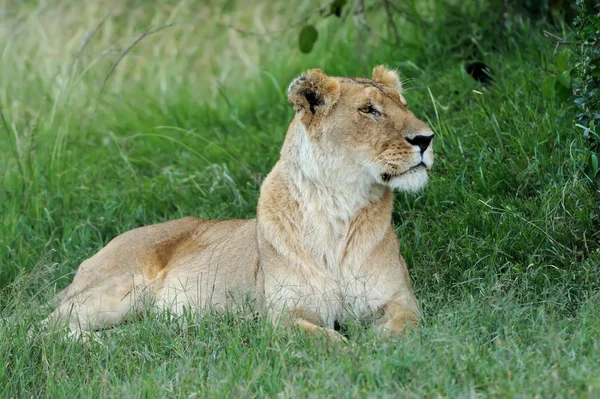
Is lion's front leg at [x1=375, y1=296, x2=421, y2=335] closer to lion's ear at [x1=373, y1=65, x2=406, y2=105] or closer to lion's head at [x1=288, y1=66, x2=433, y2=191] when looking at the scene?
lion's head at [x1=288, y1=66, x2=433, y2=191]

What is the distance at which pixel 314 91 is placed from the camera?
4734 millimetres

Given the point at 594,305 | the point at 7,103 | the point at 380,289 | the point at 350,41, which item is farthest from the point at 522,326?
the point at 7,103

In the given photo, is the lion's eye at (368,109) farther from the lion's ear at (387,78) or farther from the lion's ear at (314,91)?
the lion's ear at (387,78)

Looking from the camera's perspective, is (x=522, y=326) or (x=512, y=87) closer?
(x=522, y=326)

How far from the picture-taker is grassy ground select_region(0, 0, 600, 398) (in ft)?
12.5

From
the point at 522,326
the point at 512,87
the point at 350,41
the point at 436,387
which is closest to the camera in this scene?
the point at 436,387

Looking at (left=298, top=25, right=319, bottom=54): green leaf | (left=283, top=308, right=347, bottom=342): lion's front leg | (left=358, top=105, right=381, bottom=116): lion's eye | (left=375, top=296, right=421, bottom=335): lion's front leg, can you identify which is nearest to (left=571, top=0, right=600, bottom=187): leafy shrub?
(left=358, top=105, right=381, bottom=116): lion's eye

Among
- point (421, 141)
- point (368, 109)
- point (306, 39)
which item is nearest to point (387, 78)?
point (368, 109)

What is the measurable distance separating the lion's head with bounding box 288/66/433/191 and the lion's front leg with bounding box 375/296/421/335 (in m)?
0.48

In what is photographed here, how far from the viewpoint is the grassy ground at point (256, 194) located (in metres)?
3.81

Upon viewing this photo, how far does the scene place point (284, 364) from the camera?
385cm

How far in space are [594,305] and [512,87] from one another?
240 cm

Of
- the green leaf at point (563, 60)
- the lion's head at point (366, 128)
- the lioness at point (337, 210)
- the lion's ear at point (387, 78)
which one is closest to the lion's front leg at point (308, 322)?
the lioness at point (337, 210)

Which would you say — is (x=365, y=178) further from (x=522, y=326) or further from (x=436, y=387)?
(x=436, y=387)
